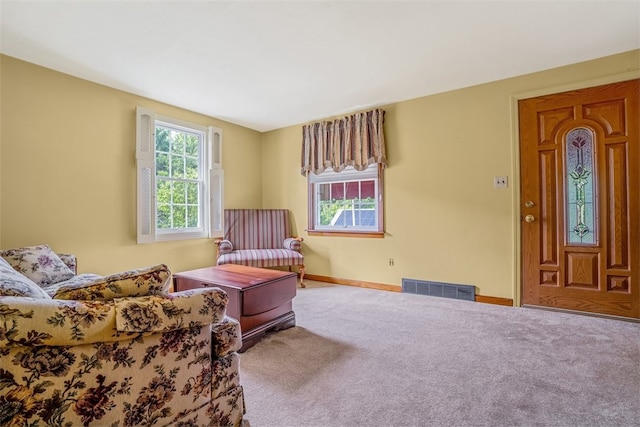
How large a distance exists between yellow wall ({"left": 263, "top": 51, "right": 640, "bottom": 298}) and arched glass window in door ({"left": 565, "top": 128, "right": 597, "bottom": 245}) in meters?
0.43

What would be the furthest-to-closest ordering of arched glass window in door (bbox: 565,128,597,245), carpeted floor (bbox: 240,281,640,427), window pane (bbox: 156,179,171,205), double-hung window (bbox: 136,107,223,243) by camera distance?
window pane (bbox: 156,179,171,205) → double-hung window (bbox: 136,107,223,243) → arched glass window in door (bbox: 565,128,597,245) → carpeted floor (bbox: 240,281,640,427)

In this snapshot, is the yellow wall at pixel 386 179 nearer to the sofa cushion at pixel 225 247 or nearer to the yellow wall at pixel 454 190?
the yellow wall at pixel 454 190

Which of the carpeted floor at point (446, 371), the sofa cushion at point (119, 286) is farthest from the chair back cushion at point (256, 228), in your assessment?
the sofa cushion at point (119, 286)

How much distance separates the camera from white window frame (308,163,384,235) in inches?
156

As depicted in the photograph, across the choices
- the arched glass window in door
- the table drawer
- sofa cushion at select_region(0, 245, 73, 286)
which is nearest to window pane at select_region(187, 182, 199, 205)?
sofa cushion at select_region(0, 245, 73, 286)

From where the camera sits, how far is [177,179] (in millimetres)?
3932

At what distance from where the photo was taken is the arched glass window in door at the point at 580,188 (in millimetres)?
2812

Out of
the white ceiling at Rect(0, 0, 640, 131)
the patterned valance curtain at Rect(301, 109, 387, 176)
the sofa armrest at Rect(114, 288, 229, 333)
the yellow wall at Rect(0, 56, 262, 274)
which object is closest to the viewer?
the sofa armrest at Rect(114, 288, 229, 333)

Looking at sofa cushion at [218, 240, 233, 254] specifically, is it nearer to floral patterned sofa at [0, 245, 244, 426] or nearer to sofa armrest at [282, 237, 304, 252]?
sofa armrest at [282, 237, 304, 252]

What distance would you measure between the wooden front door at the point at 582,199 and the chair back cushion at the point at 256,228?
3.10m

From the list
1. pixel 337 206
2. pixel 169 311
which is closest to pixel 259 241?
pixel 337 206

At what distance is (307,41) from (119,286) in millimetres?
2233

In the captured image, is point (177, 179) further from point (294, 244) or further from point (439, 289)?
point (439, 289)

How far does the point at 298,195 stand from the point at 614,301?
3751 millimetres
